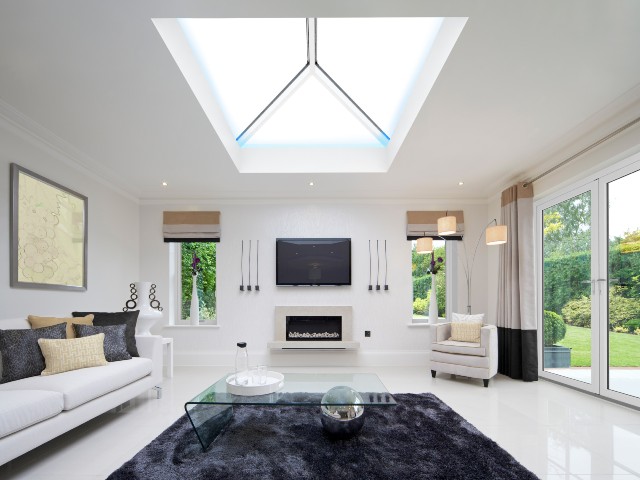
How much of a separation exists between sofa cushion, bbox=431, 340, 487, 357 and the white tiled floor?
36 centimetres

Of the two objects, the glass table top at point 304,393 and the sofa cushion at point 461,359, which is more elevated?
the glass table top at point 304,393

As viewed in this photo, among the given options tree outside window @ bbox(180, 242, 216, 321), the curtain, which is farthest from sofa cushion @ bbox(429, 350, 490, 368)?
tree outside window @ bbox(180, 242, 216, 321)

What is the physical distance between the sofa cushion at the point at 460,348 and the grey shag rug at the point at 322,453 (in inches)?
57.9

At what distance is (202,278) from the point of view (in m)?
6.49

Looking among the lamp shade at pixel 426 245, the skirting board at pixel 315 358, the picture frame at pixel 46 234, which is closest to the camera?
the picture frame at pixel 46 234

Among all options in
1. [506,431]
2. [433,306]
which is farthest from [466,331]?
[506,431]

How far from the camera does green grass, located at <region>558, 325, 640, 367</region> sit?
12.3 ft

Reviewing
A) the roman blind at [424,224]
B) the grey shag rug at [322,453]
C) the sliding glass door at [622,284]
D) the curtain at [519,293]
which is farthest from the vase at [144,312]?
the sliding glass door at [622,284]

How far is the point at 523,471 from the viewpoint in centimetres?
242

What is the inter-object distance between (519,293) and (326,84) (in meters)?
3.31

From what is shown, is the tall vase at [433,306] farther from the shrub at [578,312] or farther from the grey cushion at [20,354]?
the grey cushion at [20,354]

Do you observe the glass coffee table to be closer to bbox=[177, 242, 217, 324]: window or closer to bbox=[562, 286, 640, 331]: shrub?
bbox=[562, 286, 640, 331]: shrub

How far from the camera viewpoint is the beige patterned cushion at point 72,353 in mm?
3154

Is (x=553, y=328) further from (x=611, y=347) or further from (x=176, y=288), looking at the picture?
(x=176, y=288)
